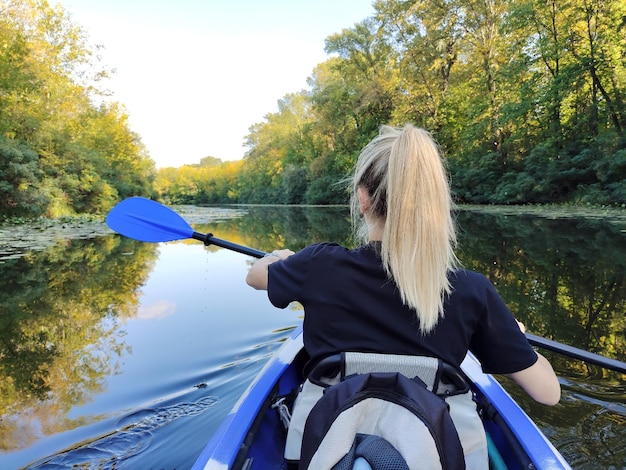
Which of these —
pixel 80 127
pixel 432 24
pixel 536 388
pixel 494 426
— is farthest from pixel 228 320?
pixel 80 127

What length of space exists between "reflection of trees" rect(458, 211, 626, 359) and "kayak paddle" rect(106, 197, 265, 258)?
285cm

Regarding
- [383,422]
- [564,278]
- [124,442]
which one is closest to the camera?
[383,422]

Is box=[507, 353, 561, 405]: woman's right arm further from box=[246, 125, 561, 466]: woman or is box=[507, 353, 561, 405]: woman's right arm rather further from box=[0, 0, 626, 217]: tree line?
box=[0, 0, 626, 217]: tree line

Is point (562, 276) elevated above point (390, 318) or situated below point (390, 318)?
below

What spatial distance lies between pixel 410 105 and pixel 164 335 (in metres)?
22.4

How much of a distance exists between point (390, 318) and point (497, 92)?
69.1ft

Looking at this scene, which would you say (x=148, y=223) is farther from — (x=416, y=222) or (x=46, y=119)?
(x=46, y=119)

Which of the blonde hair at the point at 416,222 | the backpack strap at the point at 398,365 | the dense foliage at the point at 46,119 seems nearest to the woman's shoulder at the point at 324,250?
the blonde hair at the point at 416,222

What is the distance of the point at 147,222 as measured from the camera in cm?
285

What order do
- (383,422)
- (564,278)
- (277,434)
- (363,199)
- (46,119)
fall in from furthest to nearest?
(46,119), (564,278), (277,434), (363,199), (383,422)

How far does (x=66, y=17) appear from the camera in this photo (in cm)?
1944

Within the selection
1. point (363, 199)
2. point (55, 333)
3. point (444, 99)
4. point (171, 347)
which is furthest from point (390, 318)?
point (444, 99)

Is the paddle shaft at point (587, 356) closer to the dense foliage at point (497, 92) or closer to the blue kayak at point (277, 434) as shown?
the blue kayak at point (277, 434)

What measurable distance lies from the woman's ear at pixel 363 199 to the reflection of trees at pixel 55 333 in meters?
2.07
